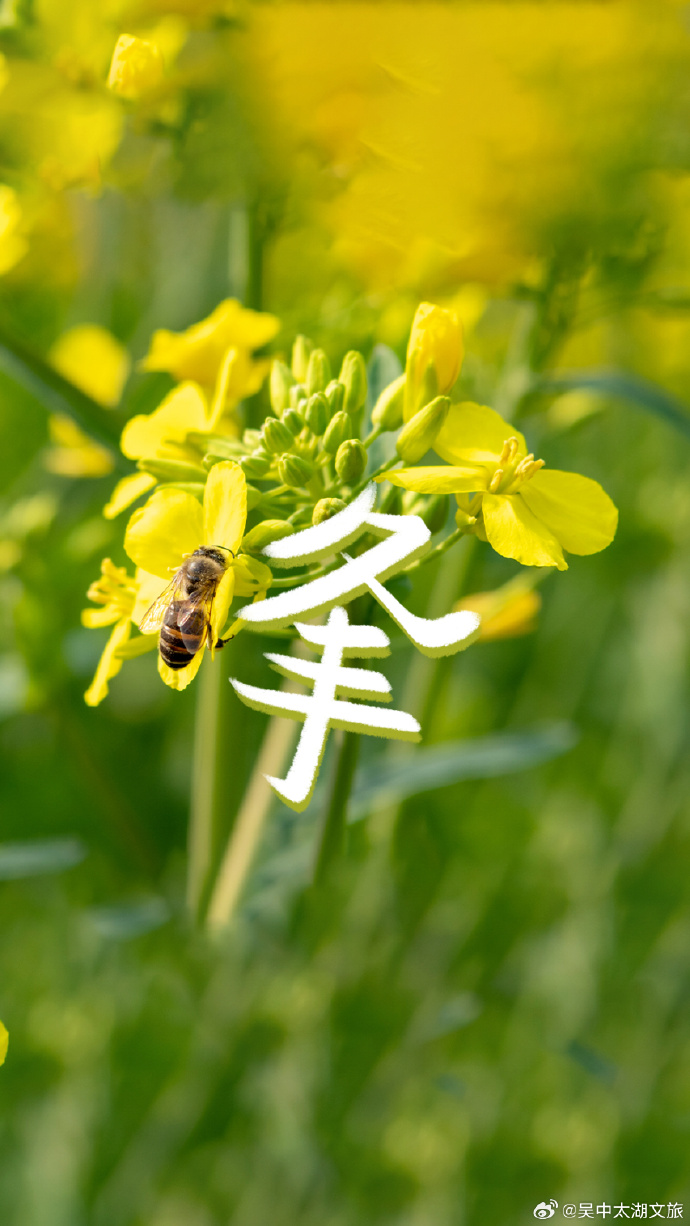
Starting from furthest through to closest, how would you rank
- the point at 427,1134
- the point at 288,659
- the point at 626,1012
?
the point at 626,1012 < the point at 427,1134 < the point at 288,659

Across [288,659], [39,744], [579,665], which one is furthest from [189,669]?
[579,665]

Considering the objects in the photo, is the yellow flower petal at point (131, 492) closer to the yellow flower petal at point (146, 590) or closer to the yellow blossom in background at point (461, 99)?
the yellow flower petal at point (146, 590)

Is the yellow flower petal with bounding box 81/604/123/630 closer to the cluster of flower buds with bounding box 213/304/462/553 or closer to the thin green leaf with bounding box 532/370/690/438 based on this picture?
the cluster of flower buds with bounding box 213/304/462/553

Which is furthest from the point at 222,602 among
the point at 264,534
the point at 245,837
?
the point at 245,837

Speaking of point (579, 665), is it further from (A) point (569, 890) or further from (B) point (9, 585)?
(B) point (9, 585)

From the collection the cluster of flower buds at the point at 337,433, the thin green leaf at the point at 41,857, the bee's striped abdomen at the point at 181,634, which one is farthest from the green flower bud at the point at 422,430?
the thin green leaf at the point at 41,857

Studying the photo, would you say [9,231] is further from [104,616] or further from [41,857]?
[41,857]
